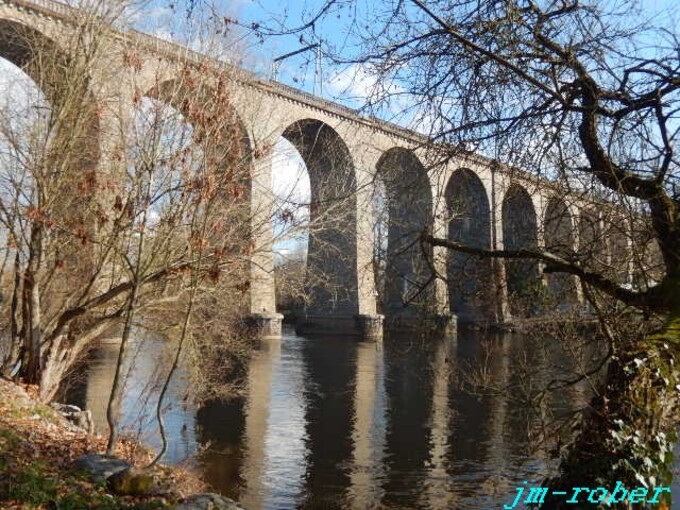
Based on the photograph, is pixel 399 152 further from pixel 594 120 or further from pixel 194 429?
pixel 194 429

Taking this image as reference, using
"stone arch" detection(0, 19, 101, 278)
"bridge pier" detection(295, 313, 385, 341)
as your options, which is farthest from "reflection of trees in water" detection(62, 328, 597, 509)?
"bridge pier" detection(295, 313, 385, 341)

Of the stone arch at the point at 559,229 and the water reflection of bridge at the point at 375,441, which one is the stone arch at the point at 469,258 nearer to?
the stone arch at the point at 559,229

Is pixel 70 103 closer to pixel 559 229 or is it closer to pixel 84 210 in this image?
pixel 84 210

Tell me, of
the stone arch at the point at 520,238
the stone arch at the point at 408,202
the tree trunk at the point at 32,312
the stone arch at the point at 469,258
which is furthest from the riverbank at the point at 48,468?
the stone arch at the point at 520,238

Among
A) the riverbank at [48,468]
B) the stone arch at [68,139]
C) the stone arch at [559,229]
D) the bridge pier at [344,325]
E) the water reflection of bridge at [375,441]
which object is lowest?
the water reflection of bridge at [375,441]

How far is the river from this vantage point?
26.1ft

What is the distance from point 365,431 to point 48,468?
749 cm

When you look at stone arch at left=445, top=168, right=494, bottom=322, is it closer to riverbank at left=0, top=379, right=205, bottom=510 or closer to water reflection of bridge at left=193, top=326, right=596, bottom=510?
water reflection of bridge at left=193, top=326, right=596, bottom=510

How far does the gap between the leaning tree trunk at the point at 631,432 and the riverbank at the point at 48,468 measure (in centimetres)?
314

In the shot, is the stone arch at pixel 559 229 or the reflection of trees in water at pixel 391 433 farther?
the reflection of trees in water at pixel 391 433

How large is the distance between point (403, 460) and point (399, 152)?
6740 mm

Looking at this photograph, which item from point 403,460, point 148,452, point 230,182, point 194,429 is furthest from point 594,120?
point 194,429

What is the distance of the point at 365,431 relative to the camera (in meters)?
11.8

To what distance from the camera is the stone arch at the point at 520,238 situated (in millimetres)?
4719
